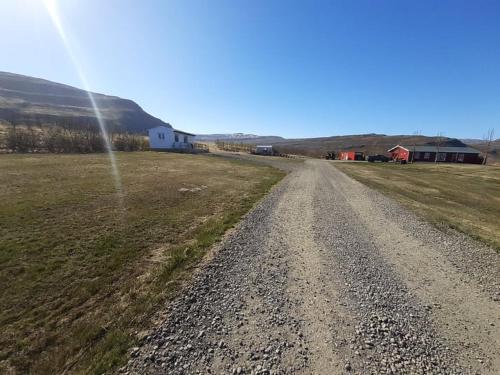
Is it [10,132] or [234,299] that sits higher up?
[10,132]

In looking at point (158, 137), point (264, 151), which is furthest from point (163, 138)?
point (264, 151)

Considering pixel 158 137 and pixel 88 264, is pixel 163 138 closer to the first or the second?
pixel 158 137

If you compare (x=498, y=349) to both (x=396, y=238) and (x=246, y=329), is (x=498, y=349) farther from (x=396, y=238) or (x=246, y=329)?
(x=396, y=238)

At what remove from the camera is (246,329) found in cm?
411

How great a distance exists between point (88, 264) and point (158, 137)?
5559 centimetres

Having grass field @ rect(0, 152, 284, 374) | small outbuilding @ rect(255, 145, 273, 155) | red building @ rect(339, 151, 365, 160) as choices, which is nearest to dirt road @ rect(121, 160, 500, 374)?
grass field @ rect(0, 152, 284, 374)

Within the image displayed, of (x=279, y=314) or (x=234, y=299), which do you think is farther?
(x=234, y=299)

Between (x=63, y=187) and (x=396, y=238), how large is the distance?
683 inches

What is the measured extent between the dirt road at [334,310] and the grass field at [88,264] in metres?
0.66

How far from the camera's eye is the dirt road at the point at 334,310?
352 cm

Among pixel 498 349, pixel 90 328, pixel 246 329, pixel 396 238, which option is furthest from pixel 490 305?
pixel 90 328

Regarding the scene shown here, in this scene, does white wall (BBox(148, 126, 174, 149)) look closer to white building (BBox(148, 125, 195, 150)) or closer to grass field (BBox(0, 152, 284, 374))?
white building (BBox(148, 125, 195, 150))

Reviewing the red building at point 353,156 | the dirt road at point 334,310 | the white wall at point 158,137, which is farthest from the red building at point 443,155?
the dirt road at point 334,310

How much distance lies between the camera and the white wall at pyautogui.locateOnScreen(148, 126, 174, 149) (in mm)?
56469
